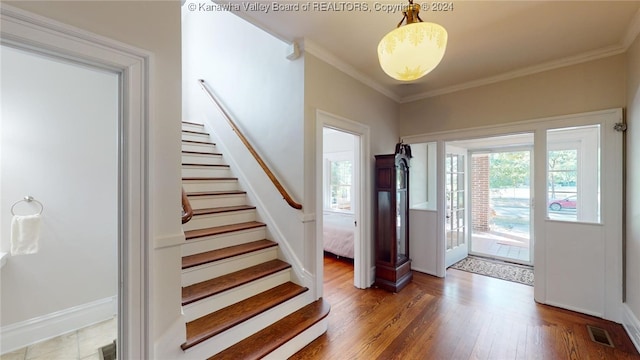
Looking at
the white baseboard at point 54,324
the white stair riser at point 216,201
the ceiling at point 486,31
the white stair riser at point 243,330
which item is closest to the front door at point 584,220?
the ceiling at point 486,31

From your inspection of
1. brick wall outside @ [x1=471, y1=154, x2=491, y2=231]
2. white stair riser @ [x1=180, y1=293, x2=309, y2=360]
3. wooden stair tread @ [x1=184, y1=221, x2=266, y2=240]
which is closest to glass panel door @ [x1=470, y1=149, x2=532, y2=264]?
brick wall outside @ [x1=471, y1=154, x2=491, y2=231]

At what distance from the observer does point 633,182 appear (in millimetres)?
2281

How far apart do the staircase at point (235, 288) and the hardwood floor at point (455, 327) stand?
27 centimetres

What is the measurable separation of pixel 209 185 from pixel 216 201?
0.89 feet

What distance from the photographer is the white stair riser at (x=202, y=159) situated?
3.25m

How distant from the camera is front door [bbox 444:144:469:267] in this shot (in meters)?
3.94

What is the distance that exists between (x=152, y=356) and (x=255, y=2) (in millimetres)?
2485

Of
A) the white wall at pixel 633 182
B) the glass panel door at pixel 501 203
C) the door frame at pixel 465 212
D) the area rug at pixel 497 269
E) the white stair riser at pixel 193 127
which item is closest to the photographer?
the white wall at pixel 633 182

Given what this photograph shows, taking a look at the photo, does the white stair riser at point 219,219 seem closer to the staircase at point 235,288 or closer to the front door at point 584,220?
the staircase at point 235,288

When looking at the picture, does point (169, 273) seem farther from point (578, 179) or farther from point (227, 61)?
point (578, 179)

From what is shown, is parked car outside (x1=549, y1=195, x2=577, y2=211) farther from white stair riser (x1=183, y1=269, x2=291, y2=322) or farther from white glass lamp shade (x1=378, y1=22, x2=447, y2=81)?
white stair riser (x1=183, y1=269, x2=291, y2=322)

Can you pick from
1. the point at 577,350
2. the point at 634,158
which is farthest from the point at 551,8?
the point at 577,350

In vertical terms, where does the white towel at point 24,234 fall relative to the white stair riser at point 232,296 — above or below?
above

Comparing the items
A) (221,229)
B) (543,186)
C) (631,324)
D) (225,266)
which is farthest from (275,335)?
(543,186)
